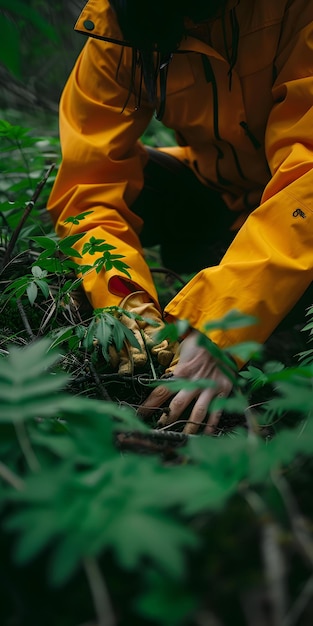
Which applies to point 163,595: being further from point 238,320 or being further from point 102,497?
point 238,320

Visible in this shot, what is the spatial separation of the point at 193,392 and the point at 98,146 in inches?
39.8

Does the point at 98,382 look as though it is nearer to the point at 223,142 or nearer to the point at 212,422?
the point at 212,422

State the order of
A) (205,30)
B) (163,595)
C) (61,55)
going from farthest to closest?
1. (61,55)
2. (205,30)
3. (163,595)

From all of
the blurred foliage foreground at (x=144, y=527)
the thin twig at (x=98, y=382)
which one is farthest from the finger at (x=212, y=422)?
the blurred foliage foreground at (x=144, y=527)

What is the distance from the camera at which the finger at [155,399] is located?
4.96ft

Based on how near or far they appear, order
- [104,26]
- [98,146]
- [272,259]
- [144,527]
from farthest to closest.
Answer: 1. [98,146]
2. [104,26]
3. [272,259]
4. [144,527]

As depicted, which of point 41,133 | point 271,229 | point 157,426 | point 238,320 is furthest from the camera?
point 41,133

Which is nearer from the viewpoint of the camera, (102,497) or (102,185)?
(102,497)

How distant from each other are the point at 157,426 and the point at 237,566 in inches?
34.5

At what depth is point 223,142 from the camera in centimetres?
216

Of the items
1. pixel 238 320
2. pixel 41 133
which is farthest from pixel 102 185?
pixel 41 133

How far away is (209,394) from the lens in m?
1.47

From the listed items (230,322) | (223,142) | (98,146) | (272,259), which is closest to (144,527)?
(230,322)

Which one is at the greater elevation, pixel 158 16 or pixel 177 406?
pixel 158 16
